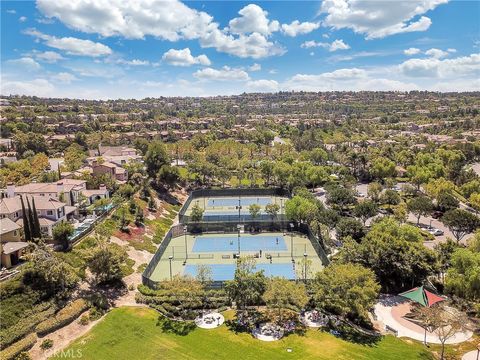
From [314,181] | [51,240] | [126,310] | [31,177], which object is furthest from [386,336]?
[31,177]

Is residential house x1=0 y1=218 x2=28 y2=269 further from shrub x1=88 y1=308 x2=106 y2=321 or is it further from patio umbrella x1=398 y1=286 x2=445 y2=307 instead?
patio umbrella x1=398 y1=286 x2=445 y2=307

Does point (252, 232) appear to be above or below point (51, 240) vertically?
below

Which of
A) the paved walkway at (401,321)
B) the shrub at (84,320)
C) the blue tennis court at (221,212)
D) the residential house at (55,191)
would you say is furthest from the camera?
the blue tennis court at (221,212)

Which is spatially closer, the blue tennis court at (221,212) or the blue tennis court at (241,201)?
the blue tennis court at (221,212)

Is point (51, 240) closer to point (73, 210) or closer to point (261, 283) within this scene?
point (73, 210)

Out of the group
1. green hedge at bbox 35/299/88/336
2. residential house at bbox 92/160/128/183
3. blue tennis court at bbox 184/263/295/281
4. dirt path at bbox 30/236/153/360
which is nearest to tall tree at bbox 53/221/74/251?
dirt path at bbox 30/236/153/360

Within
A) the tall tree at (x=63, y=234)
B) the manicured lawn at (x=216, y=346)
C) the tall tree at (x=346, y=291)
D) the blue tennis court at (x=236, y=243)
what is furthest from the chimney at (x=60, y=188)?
the tall tree at (x=346, y=291)

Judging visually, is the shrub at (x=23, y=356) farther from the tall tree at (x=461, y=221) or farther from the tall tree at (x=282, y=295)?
the tall tree at (x=461, y=221)
